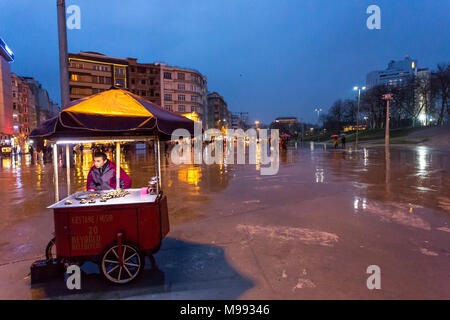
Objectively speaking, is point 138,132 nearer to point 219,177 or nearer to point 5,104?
point 219,177

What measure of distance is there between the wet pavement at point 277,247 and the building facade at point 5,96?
2614 inches

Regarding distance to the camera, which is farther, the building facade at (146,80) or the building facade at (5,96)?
the building facade at (146,80)

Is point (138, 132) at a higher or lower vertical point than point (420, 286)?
higher

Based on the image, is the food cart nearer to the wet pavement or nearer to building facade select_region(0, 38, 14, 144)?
the wet pavement

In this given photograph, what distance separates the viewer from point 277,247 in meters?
4.97

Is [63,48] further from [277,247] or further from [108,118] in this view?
[277,247]

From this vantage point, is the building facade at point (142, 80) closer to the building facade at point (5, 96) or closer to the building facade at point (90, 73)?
the building facade at point (90, 73)

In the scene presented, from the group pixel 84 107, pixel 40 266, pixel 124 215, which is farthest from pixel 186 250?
pixel 84 107

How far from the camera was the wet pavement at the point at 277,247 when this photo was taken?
12.0 feet

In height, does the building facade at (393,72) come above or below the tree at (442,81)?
above

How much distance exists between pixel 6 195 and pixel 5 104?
225 ft

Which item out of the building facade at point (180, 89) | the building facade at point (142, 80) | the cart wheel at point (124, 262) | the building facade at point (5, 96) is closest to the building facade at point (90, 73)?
the building facade at point (142, 80)

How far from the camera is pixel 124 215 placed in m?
3.78

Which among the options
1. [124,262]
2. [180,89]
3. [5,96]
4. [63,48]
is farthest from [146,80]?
[124,262]
